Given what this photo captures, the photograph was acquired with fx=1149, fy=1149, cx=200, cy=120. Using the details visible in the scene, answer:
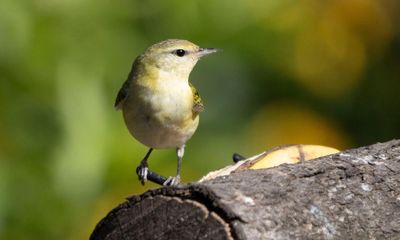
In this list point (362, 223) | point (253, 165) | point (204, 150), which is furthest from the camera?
point (204, 150)

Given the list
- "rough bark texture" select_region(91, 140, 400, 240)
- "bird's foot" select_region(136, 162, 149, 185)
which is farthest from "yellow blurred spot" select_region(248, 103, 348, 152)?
"rough bark texture" select_region(91, 140, 400, 240)

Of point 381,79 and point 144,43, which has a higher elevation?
point 144,43

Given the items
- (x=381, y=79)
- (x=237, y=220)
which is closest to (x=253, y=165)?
(x=237, y=220)

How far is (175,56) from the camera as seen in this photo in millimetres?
5258

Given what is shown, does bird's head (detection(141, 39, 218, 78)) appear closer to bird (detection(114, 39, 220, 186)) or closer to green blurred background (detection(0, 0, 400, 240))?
bird (detection(114, 39, 220, 186))

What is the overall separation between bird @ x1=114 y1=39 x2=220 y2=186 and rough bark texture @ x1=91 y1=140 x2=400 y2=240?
4.05ft

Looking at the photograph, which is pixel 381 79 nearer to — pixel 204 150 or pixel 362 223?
pixel 204 150

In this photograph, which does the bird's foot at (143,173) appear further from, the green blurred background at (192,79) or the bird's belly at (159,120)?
the green blurred background at (192,79)

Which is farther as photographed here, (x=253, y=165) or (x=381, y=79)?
(x=381, y=79)

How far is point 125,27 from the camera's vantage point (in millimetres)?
6520

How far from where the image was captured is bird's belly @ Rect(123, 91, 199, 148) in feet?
16.3

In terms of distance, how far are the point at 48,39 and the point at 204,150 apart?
1.10 meters

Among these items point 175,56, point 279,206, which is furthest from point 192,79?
point 279,206

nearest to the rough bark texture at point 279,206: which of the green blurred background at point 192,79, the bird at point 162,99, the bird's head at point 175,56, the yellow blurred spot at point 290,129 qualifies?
the bird at point 162,99
